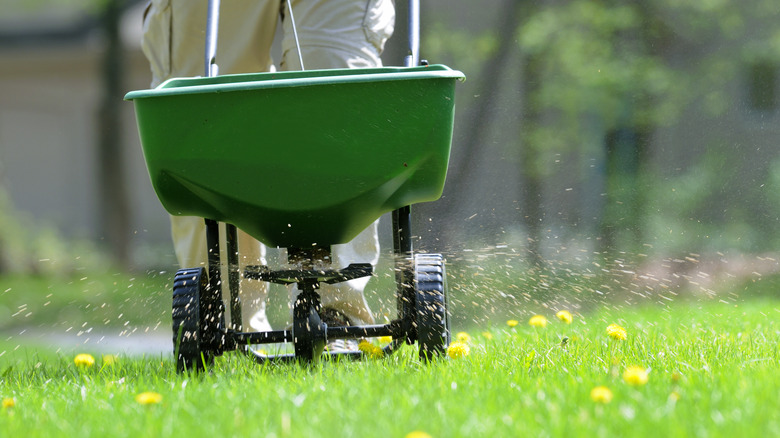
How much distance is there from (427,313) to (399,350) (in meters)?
0.30

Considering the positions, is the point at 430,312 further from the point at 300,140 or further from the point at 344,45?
the point at 344,45

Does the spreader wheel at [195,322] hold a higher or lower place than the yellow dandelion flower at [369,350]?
higher

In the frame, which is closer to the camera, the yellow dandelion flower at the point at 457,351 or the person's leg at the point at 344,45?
the yellow dandelion flower at the point at 457,351

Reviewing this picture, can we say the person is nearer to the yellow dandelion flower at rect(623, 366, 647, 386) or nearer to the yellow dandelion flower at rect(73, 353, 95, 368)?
the yellow dandelion flower at rect(73, 353, 95, 368)

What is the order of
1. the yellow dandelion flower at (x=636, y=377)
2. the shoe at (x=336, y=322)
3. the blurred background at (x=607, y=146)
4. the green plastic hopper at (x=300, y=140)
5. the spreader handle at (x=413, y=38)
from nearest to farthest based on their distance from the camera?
the yellow dandelion flower at (x=636, y=377)
the green plastic hopper at (x=300, y=140)
the spreader handle at (x=413, y=38)
the shoe at (x=336, y=322)
the blurred background at (x=607, y=146)

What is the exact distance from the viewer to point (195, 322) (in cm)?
195

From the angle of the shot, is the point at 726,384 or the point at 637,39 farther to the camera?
A: the point at 637,39

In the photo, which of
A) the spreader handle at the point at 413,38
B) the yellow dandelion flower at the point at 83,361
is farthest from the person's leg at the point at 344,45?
the yellow dandelion flower at the point at 83,361

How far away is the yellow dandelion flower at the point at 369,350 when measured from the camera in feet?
6.98

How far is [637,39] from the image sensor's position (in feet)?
14.9

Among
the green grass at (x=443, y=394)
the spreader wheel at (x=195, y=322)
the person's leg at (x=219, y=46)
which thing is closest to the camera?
the green grass at (x=443, y=394)

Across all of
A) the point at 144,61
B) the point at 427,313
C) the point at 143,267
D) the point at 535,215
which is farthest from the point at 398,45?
the point at 427,313

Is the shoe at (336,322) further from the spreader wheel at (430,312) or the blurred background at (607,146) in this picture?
the blurred background at (607,146)

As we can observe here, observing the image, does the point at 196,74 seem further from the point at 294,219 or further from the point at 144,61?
the point at 144,61
